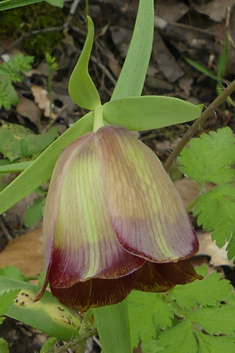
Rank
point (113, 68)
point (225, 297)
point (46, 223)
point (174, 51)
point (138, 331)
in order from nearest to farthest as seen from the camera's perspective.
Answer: point (46, 223)
point (138, 331)
point (225, 297)
point (113, 68)
point (174, 51)

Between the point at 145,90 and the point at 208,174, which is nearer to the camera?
the point at 208,174

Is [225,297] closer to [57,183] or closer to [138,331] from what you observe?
[138,331]

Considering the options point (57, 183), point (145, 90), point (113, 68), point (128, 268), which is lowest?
point (145, 90)

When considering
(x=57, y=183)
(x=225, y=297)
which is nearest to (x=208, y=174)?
(x=225, y=297)

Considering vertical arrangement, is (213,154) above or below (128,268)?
below

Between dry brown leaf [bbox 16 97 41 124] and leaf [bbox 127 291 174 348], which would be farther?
dry brown leaf [bbox 16 97 41 124]

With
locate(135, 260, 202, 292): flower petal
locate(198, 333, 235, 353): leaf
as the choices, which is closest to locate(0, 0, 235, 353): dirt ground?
locate(198, 333, 235, 353): leaf

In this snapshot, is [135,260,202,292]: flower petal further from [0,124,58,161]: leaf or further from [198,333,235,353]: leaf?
[0,124,58,161]: leaf
